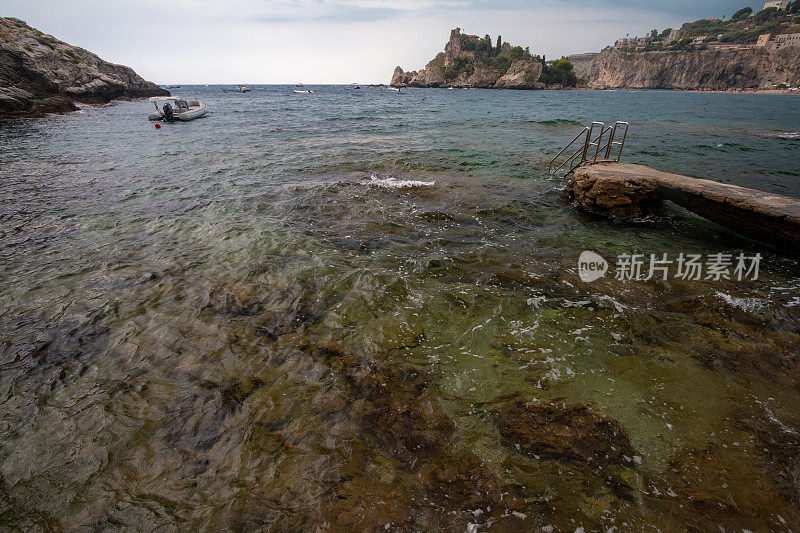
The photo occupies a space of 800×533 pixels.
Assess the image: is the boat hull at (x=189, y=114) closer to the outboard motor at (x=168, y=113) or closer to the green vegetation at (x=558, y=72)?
the outboard motor at (x=168, y=113)

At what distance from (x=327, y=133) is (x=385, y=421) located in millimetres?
25875

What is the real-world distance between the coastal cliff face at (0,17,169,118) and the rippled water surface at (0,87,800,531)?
33502mm

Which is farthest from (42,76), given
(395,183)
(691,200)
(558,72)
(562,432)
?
(558,72)

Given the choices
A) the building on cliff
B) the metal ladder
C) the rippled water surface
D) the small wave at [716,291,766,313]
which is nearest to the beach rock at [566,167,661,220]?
the rippled water surface

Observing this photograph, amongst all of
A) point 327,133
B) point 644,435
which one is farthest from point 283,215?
point 327,133

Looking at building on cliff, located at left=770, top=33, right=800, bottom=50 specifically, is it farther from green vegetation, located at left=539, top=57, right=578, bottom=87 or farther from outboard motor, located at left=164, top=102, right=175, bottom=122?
outboard motor, located at left=164, top=102, right=175, bottom=122

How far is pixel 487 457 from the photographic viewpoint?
3344 mm

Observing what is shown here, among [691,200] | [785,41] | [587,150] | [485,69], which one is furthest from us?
[485,69]

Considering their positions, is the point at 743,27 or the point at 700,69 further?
the point at 743,27

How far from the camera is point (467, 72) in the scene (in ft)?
483

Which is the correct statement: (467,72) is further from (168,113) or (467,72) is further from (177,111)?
(168,113)

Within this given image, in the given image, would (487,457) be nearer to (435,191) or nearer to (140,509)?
(140,509)

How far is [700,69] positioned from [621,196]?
19099cm

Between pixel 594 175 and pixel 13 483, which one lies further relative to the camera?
pixel 594 175
